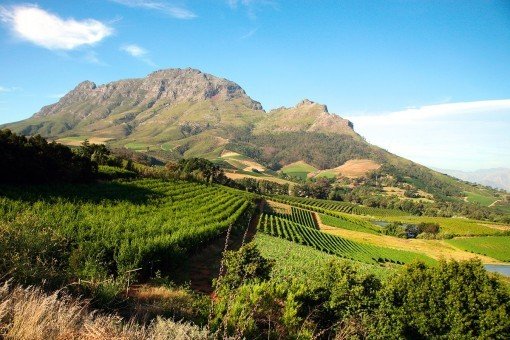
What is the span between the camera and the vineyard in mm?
15805

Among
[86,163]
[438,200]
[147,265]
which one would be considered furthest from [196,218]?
[438,200]

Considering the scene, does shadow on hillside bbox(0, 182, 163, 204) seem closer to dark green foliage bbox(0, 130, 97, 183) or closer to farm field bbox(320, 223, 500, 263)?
dark green foliage bbox(0, 130, 97, 183)

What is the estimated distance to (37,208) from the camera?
25.7 meters

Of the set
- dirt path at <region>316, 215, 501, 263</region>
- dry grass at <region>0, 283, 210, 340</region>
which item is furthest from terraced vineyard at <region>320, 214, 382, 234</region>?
dry grass at <region>0, 283, 210, 340</region>

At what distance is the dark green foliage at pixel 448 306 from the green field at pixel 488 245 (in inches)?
3197

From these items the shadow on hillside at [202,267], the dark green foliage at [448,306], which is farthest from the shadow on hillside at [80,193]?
the dark green foliage at [448,306]

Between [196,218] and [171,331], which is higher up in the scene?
[171,331]

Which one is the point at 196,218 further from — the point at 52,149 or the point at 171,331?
the point at 171,331

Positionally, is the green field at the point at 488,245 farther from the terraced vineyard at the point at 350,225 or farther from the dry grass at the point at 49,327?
the dry grass at the point at 49,327

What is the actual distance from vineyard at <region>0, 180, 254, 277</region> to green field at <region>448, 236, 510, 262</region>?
68932 mm

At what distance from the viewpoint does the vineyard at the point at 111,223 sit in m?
15.8

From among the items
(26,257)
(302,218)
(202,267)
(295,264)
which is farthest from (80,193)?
(302,218)

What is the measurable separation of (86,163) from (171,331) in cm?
5066

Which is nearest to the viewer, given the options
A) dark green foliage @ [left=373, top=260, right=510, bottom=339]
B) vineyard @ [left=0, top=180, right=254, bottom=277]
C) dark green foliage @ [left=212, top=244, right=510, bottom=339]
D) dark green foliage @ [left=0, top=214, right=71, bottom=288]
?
dark green foliage @ [left=0, top=214, right=71, bottom=288]
